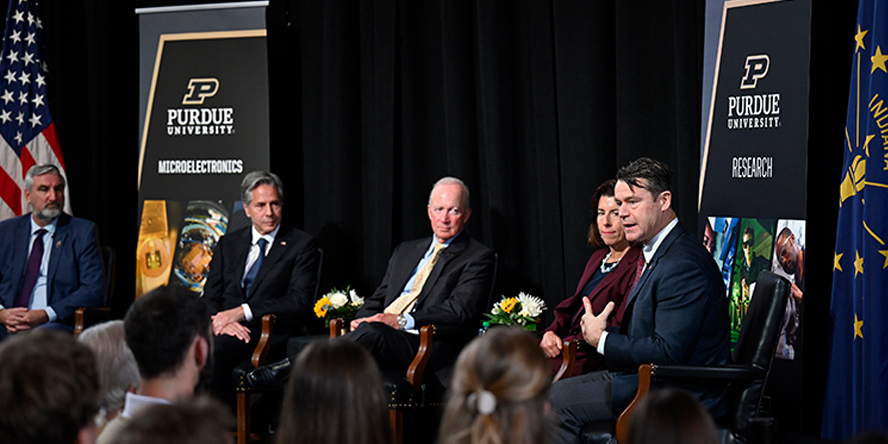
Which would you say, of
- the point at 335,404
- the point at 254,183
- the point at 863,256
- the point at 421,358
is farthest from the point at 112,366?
the point at 863,256

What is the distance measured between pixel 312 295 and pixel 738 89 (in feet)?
8.27

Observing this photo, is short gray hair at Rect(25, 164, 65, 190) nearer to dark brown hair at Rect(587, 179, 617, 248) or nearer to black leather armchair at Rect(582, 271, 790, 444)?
dark brown hair at Rect(587, 179, 617, 248)

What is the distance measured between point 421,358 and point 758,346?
61.9 inches

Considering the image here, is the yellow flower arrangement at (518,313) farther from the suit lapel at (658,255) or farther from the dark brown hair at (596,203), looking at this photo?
the suit lapel at (658,255)

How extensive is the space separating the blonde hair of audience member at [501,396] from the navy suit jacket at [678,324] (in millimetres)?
1525

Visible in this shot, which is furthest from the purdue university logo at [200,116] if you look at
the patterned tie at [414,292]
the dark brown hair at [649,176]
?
the dark brown hair at [649,176]

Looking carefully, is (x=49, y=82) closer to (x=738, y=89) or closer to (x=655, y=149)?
(x=655, y=149)

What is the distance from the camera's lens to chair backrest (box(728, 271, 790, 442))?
2957 mm

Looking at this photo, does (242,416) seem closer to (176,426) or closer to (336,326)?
(336,326)

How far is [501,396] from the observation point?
1546 millimetres

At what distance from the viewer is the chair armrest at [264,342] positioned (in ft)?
14.2

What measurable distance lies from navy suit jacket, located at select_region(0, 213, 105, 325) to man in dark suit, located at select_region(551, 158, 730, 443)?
299 cm

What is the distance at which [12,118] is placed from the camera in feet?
19.0

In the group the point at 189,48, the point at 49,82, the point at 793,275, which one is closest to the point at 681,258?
the point at 793,275
